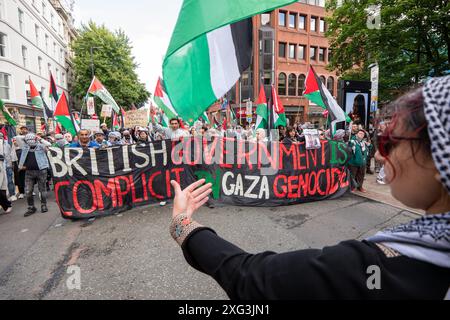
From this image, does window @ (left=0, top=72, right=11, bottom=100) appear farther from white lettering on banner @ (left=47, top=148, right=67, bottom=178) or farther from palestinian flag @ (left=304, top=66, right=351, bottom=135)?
palestinian flag @ (left=304, top=66, right=351, bottom=135)

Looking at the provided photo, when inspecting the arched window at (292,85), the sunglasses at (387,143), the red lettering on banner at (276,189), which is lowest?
the red lettering on banner at (276,189)

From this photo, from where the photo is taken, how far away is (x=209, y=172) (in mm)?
6008

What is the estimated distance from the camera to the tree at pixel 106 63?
31000 millimetres

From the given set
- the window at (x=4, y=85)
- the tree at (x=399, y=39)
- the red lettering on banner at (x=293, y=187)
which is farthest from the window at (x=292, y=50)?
the red lettering on banner at (x=293, y=187)

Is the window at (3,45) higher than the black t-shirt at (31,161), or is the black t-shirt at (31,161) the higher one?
the window at (3,45)

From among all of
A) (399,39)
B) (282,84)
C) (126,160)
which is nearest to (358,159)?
(126,160)

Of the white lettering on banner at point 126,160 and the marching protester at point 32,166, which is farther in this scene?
the marching protester at point 32,166

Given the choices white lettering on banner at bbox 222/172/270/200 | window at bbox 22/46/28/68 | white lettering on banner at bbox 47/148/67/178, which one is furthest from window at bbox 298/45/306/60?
white lettering on banner at bbox 47/148/67/178

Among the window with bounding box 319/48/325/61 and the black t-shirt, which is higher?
the window with bounding box 319/48/325/61

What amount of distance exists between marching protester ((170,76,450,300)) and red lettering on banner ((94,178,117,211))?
17.3 feet

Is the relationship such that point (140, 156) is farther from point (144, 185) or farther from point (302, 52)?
point (302, 52)

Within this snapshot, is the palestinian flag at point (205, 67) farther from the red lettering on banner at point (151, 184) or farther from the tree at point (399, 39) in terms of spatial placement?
the tree at point (399, 39)

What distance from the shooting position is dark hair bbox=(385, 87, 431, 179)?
73 centimetres
